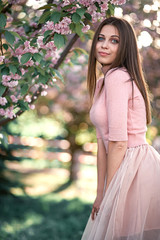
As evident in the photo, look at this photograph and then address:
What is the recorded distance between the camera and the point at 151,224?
1.49 m

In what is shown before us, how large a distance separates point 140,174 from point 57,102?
16.3 feet

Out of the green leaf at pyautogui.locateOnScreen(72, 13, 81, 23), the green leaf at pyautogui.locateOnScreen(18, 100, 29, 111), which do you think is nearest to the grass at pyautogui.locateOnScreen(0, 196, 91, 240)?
the green leaf at pyautogui.locateOnScreen(18, 100, 29, 111)

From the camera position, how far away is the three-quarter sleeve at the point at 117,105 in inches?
58.1

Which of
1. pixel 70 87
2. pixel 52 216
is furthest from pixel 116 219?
pixel 70 87

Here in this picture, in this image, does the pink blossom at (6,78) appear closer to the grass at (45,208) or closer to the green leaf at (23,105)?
the green leaf at (23,105)

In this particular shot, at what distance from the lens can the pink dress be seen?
1.47 metres

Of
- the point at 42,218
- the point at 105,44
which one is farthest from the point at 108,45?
the point at 42,218

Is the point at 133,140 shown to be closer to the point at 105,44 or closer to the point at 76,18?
the point at 105,44

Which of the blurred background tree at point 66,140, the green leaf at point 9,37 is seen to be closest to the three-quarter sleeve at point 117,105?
the green leaf at point 9,37

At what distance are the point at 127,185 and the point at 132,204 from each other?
0.10 m

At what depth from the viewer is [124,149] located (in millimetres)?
1547

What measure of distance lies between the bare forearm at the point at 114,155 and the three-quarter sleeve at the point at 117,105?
38 millimetres

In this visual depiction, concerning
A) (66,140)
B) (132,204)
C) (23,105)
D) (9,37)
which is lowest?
(66,140)

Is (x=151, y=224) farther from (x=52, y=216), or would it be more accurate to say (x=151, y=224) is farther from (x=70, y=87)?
(x=70, y=87)
